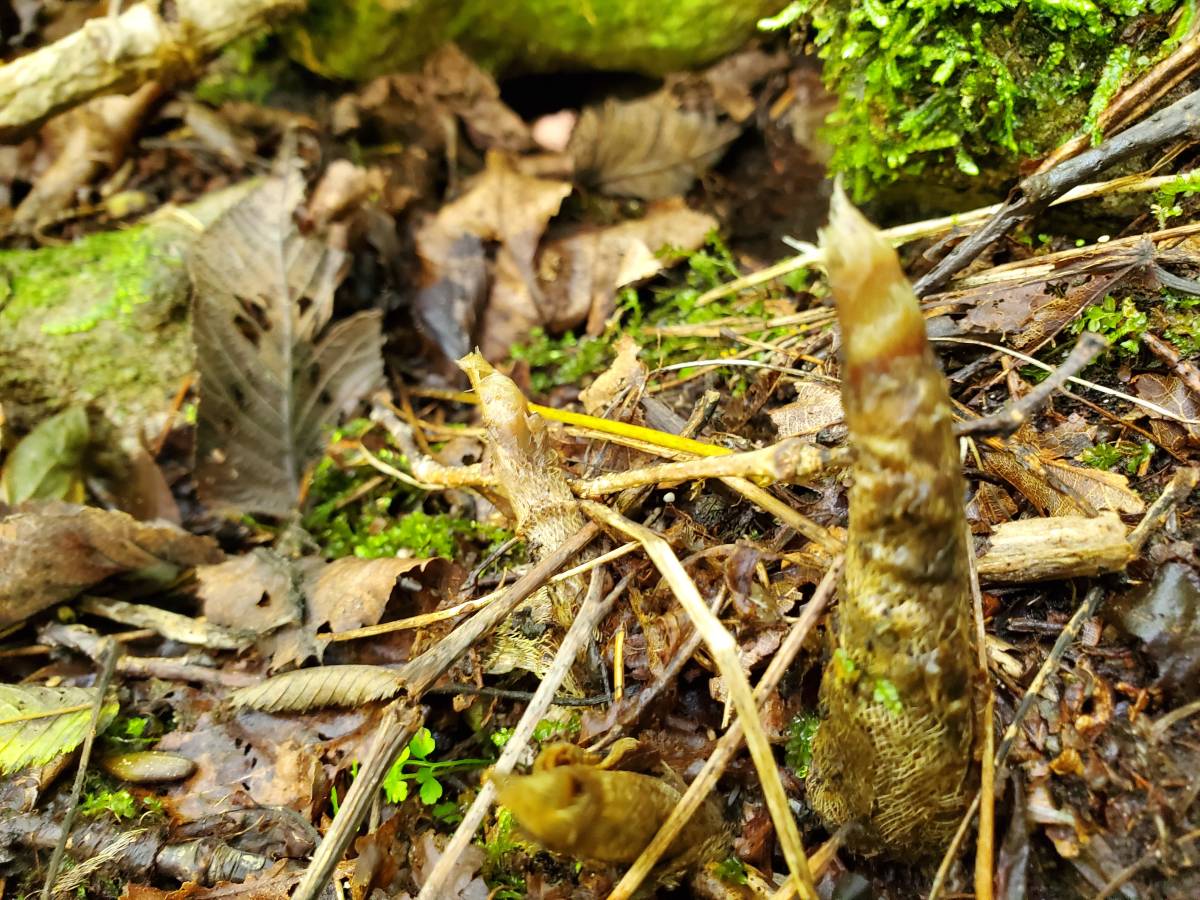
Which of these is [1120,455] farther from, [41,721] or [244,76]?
[244,76]

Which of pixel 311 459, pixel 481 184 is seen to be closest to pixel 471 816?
pixel 311 459

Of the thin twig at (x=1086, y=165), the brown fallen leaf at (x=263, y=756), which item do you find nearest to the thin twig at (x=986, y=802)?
the thin twig at (x=1086, y=165)

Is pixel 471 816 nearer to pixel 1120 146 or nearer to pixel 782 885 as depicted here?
pixel 782 885

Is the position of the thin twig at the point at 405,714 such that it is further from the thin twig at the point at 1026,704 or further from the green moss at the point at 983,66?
the green moss at the point at 983,66

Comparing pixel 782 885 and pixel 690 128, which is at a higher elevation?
pixel 690 128

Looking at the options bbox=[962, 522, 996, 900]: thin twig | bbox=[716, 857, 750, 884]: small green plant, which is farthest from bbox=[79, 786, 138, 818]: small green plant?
bbox=[962, 522, 996, 900]: thin twig

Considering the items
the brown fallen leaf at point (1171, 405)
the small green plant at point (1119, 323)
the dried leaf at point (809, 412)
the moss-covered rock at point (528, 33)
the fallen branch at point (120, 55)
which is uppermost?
the fallen branch at point (120, 55)

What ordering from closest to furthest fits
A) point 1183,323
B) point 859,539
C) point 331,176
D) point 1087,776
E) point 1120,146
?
point 859,539
point 1087,776
point 1183,323
point 1120,146
point 331,176
